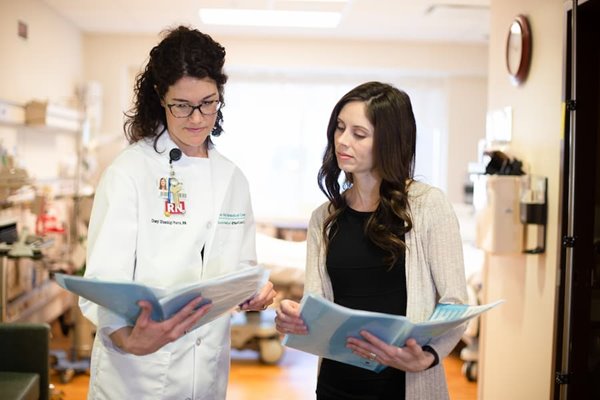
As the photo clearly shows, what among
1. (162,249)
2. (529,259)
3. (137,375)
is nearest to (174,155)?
(162,249)

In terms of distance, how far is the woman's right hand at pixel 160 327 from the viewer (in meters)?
1.27

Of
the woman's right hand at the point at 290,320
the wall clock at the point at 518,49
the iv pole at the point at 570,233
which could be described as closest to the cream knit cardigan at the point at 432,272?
the woman's right hand at the point at 290,320

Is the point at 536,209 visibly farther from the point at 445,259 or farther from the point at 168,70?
the point at 168,70

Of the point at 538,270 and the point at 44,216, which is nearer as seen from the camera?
the point at 538,270

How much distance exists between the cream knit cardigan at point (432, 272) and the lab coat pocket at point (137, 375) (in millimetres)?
580

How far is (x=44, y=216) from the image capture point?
425cm

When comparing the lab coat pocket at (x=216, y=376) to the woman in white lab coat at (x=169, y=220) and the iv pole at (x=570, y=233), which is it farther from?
the iv pole at (x=570, y=233)

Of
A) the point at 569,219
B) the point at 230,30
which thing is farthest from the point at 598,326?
the point at 230,30

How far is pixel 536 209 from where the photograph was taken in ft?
8.94

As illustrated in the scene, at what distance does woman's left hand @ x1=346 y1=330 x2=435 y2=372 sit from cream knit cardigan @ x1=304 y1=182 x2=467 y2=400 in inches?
3.7

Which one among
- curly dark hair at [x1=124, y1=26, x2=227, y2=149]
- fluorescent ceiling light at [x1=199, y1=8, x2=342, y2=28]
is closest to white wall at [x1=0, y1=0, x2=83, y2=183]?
fluorescent ceiling light at [x1=199, y1=8, x2=342, y2=28]

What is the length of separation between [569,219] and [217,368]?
1.49 m

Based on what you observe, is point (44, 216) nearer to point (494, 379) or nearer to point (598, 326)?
point (494, 379)

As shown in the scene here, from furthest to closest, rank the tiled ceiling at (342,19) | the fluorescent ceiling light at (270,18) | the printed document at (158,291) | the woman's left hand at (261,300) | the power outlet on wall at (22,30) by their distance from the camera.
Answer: the fluorescent ceiling light at (270,18) < the tiled ceiling at (342,19) < the power outlet on wall at (22,30) < the woman's left hand at (261,300) < the printed document at (158,291)
